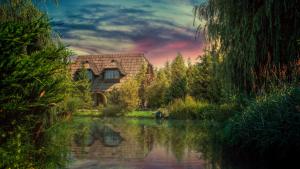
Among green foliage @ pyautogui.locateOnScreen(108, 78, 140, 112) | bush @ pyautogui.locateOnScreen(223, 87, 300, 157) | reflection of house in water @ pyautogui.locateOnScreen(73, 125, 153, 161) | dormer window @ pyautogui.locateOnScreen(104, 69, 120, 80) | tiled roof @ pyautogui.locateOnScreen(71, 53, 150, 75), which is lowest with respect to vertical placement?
reflection of house in water @ pyautogui.locateOnScreen(73, 125, 153, 161)

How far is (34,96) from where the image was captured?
8.74 m

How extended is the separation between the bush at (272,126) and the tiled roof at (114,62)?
5052 cm

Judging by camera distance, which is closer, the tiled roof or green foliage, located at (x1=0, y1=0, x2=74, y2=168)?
green foliage, located at (x1=0, y1=0, x2=74, y2=168)

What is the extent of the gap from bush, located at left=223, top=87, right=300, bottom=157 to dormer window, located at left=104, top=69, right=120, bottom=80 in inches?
1972

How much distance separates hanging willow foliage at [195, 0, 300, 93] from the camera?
51.2 ft

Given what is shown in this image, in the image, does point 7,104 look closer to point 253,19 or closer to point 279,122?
point 279,122

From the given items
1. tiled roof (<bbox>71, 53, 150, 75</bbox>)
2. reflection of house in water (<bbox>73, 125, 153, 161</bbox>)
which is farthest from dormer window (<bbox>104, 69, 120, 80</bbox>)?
reflection of house in water (<bbox>73, 125, 153, 161</bbox>)

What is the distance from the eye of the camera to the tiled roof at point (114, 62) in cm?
6303

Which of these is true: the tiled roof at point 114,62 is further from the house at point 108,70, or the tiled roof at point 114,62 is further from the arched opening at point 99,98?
the arched opening at point 99,98

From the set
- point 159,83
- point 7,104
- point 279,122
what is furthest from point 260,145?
point 159,83

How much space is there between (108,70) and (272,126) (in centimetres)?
5312

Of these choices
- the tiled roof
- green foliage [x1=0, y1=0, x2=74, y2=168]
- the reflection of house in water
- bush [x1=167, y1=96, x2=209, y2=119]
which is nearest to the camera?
green foliage [x1=0, y1=0, x2=74, y2=168]

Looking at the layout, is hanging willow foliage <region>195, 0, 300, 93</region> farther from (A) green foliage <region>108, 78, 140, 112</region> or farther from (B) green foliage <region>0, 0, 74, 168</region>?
(A) green foliage <region>108, 78, 140, 112</region>

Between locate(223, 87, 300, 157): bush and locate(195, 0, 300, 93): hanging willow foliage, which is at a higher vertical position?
locate(195, 0, 300, 93): hanging willow foliage
